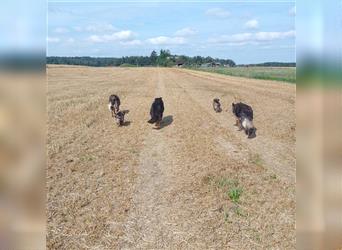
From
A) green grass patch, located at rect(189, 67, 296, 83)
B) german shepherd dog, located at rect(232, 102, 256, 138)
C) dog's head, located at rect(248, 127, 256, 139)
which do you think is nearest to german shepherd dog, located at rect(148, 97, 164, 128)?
green grass patch, located at rect(189, 67, 296, 83)

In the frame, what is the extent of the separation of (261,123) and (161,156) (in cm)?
223

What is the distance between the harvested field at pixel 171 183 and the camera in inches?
110

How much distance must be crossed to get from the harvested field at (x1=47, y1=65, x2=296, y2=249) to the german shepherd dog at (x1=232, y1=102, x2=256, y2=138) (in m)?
0.15

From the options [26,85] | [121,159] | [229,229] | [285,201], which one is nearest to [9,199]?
[26,85]

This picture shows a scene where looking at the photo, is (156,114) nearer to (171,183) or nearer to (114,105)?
(114,105)

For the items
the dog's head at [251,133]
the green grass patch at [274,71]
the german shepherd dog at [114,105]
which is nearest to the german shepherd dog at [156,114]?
the german shepherd dog at [114,105]

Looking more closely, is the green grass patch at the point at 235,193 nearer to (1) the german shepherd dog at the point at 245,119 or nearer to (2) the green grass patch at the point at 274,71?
(2) the green grass patch at the point at 274,71

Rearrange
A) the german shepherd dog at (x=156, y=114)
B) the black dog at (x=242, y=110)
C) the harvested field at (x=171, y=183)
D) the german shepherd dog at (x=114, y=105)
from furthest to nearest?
the german shepherd dog at (x=114, y=105)
the german shepherd dog at (x=156, y=114)
the black dog at (x=242, y=110)
the harvested field at (x=171, y=183)

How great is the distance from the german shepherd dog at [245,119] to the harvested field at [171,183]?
15 centimetres

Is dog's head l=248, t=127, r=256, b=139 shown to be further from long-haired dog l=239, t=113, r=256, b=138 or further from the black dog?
the black dog

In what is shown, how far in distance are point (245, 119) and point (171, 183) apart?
8.47 feet

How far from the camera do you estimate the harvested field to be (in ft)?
9.20

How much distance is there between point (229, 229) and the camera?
2934 mm

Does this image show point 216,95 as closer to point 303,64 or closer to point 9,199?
point 303,64
